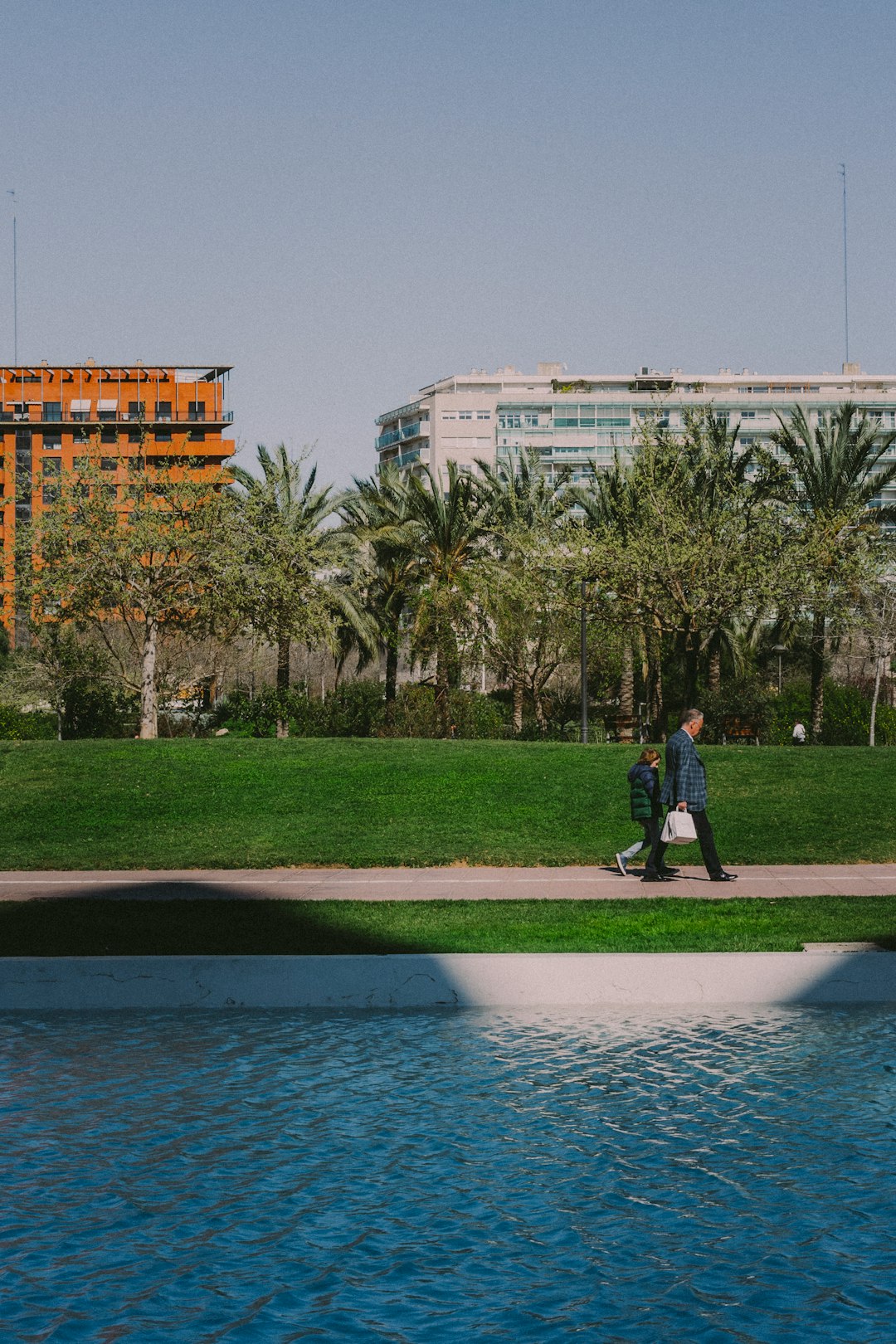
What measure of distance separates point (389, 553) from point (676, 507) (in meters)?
10.4

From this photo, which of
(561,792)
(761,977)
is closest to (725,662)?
(561,792)

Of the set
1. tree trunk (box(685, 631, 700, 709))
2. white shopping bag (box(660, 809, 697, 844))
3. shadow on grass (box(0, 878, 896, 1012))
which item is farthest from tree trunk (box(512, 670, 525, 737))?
shadow on grass (box(0, 878, 896, 1012))

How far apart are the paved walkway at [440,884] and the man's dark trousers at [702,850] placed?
0.20 meters

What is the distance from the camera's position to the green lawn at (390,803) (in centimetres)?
1906

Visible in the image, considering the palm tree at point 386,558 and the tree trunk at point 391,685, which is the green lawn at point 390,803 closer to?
the tree trunk at point 391,685

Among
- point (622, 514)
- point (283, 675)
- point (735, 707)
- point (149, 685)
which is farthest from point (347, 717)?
point (735, 707)

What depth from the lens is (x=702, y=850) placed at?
1551cm

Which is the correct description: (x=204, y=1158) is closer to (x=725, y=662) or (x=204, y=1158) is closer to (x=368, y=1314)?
(x=368, y=1314)

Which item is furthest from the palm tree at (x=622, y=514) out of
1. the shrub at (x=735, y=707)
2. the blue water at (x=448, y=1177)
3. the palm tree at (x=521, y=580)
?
the blue water at (x=448, y=1177)

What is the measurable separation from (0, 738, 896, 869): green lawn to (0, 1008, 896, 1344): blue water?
357 inches

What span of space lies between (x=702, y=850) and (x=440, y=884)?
2860mm

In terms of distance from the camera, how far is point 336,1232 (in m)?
6.25

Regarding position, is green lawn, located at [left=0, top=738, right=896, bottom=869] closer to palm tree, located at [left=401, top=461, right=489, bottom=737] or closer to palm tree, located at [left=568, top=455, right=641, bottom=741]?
palm tree, located at [left=568, top=455, right=641, bottom=741]

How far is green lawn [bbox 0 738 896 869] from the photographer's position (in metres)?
19.1
